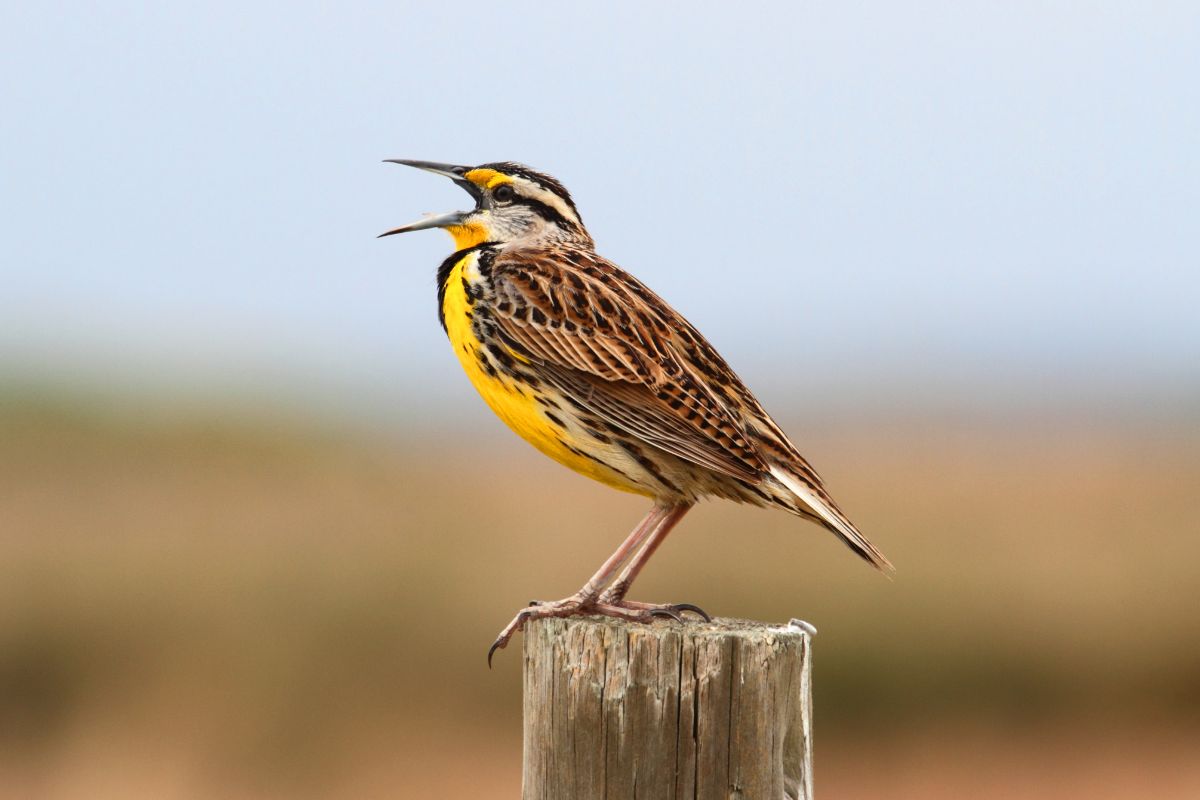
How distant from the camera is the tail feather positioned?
3.67m

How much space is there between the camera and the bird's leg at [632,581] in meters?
3.56

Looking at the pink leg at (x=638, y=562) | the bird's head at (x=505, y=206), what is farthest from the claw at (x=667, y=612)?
the bird's head at (x=505, y=206)

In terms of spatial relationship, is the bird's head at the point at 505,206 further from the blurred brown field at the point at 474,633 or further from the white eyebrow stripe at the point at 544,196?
the blurred brown field at the point at 474,633

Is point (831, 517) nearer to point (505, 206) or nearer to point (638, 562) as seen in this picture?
point (638, 562)

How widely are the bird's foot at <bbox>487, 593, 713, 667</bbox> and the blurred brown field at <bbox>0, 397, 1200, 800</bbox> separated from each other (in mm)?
4029

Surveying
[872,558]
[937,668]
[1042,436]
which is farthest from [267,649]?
[1042,436]

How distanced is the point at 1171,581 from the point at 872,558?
667cm

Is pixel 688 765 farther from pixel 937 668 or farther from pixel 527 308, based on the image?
pixel 937 668

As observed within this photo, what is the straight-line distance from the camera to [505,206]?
4.37 meters

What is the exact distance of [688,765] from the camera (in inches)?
116

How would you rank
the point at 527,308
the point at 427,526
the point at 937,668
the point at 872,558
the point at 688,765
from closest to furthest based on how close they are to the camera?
1. the point at 688,765
2. the point at 872,558
3. the point at 527,308
4. the point at 937,668
5. the point at 427,526

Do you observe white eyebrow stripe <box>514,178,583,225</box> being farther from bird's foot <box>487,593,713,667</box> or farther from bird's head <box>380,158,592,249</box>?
bird's foot <box>487,593,713,667</box>

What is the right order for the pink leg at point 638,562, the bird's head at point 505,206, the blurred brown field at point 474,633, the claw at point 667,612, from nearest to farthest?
the claw at point 667,612, the pink leg at point 638,562, the bird's head at point 505,206, the blurred brown field at point 474,633

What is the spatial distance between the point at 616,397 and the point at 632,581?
425 millimetres
